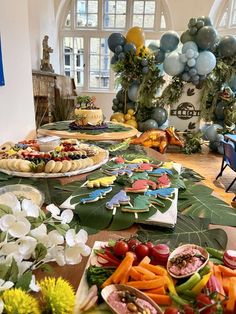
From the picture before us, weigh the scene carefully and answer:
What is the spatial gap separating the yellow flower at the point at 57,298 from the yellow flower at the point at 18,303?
0.08 feet

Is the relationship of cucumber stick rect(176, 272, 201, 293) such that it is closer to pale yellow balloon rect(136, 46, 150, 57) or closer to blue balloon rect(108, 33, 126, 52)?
pale yellow balloon rect(136, 46, 150, 57)

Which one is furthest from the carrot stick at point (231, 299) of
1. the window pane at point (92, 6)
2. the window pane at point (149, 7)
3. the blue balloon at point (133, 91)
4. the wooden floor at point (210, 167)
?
the window pane at point (92, 6)

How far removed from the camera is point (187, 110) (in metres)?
5.23

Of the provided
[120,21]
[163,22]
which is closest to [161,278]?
[163,22]

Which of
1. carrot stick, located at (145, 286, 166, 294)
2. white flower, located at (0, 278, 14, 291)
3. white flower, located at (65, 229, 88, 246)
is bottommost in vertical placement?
carrot stick, located at (145, 286, 166, 294)

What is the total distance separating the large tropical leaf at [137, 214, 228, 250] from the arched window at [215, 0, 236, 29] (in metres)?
6.87

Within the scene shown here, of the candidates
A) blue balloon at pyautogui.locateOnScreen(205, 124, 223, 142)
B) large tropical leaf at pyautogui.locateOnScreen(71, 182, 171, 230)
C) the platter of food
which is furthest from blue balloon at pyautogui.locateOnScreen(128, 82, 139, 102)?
large tropical leaf at pyautogui.locateOnScreen(71, 182, 171, 230)

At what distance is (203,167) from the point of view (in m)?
4.34

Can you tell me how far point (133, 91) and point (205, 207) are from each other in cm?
428

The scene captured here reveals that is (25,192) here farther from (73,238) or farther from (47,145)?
(47,145)

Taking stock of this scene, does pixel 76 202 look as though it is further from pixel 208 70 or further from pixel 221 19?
pixel 221 19

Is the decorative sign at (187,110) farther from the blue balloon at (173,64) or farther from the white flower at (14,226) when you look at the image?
the white flower at (14,226)

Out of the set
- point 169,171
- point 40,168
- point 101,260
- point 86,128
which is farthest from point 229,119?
point 101,260

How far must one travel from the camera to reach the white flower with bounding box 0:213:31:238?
53 cm
